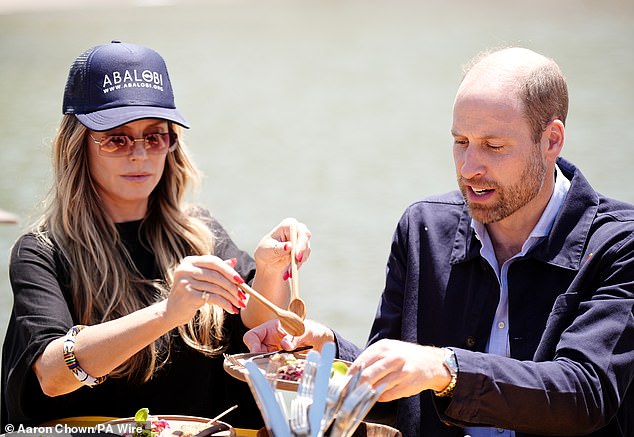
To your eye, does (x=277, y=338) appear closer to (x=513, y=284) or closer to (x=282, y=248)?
(x=282, y=248)

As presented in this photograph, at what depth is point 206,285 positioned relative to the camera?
2537mm

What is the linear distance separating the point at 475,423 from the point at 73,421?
1.29 m

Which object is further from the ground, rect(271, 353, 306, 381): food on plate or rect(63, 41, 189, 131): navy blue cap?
rect(63, 41, 189, 131): navy blue cap

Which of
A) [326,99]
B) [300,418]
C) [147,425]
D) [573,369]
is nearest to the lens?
[300,418]

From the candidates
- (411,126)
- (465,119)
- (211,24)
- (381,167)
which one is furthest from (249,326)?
(211,24)

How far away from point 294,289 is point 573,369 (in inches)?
33.3

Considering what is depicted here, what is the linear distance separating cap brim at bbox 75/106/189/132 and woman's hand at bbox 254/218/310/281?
1.63 feet

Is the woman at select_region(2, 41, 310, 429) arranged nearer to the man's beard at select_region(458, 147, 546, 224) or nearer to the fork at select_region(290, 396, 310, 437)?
the man's beard at select_region(458, 147, 546, 224)

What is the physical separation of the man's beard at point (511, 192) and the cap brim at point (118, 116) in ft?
3.33

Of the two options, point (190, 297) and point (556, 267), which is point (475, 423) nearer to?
point (556, 267)

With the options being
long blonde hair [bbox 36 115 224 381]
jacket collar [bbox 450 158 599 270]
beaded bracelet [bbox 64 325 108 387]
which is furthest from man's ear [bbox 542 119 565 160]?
beaded bracelet [bbox 64 325 108 387]

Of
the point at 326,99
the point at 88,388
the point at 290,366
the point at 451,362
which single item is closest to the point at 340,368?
the point at 290,366

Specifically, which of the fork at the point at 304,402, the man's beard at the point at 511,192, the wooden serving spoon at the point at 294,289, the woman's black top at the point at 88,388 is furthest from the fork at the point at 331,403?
the woman's black top at the point at 88,388

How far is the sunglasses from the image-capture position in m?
3.15
